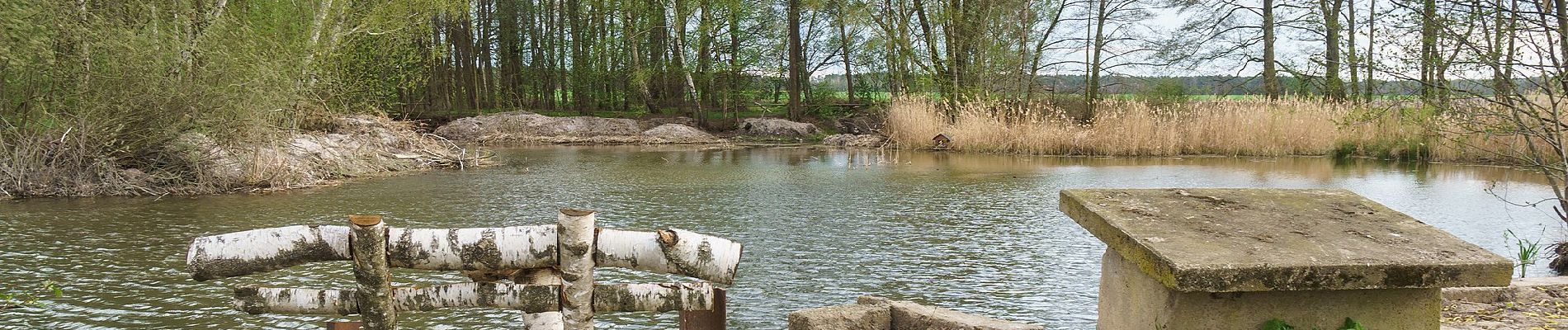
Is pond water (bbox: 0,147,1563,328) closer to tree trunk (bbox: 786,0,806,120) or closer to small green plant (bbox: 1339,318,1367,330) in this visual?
small green plant (bbox: 1339,318,1367,330)

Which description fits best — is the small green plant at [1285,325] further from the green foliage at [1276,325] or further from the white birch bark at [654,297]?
the white birch bark at [654,297]

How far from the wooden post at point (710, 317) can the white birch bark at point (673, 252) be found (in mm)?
163

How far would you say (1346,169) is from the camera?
1198 centimetres

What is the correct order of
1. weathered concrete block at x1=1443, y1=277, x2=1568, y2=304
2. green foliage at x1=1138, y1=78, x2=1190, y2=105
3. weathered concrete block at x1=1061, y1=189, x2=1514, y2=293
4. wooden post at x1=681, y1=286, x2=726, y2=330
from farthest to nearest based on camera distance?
green foliage at x1=1138, y1=78, x2=1190, y2=105 < weathered concrete block at x1=1443, y1=277, x2=1568, y2=304 < wooden post at x1=681, y1=286, x2=726, y2=330 < weathered concrete block at x1=1061, y1=189, x2=1514, y2=293

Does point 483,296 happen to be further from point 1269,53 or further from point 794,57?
point 1269,53

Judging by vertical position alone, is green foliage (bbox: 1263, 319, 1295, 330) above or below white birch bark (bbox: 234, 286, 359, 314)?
below

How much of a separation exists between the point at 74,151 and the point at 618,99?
22388mm

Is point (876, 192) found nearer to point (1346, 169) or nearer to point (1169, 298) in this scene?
point (1346, 169)

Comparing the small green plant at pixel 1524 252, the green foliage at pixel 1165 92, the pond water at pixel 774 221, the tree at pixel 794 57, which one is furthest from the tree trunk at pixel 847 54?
the small green plant at pixel 1524 252

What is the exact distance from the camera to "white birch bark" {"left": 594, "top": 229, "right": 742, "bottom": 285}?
9.05 ft

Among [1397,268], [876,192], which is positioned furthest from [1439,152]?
[1397,268]

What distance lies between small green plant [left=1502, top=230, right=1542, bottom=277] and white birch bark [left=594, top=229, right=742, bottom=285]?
3776mm

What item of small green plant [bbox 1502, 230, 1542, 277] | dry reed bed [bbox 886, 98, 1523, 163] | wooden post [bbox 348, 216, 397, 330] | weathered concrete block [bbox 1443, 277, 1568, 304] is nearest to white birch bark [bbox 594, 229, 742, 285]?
wooden post [bbox 348, 216, 397, 330]

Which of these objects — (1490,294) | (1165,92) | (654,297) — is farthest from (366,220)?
(1165,92)
